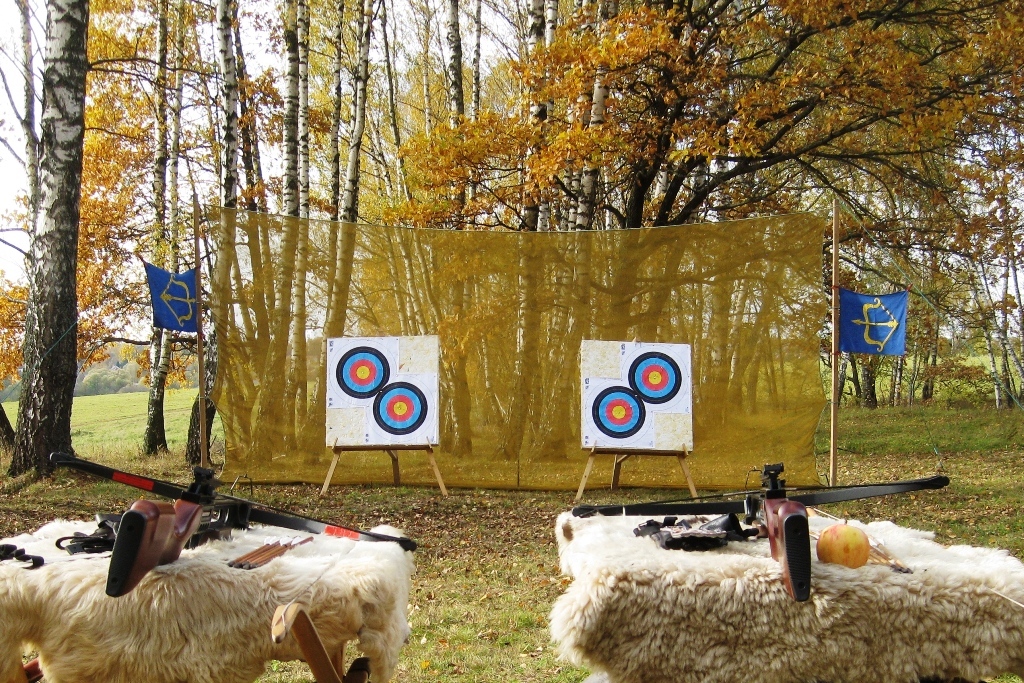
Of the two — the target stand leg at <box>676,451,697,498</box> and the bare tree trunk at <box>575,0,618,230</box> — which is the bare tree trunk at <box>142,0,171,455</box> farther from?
the target stand leg at <box>676,451,697,498</box>

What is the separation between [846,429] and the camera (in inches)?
455

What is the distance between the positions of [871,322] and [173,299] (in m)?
4.81

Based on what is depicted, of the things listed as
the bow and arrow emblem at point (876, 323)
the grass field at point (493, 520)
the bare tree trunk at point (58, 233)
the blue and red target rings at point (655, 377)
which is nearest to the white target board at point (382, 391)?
the grass field at point (493, 520)

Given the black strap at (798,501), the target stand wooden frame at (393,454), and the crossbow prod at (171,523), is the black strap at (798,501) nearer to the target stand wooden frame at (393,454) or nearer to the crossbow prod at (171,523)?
the crossbow prod at (171,523)

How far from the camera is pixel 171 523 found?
1659mm

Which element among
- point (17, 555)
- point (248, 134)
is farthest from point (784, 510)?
point (248, 134)

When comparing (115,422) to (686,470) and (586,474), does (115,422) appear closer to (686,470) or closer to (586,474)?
(586,474)

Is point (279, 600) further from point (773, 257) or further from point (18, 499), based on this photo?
point (773, 257)

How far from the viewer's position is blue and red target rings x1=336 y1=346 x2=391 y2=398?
599 centimetres

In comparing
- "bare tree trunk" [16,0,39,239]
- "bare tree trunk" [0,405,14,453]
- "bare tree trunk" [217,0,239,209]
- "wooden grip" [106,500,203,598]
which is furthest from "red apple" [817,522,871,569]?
"bare tree trunk" [16,0,39,239]

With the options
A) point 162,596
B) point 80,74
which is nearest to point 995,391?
point 80,74

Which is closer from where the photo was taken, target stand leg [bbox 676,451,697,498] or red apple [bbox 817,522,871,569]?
red apple [bbox 817,522,871,569]

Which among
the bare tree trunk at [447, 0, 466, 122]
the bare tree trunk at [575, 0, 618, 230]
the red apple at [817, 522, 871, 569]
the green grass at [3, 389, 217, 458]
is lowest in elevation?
the green grass at [3, 389, 217, 458]

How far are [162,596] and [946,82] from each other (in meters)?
8.71
